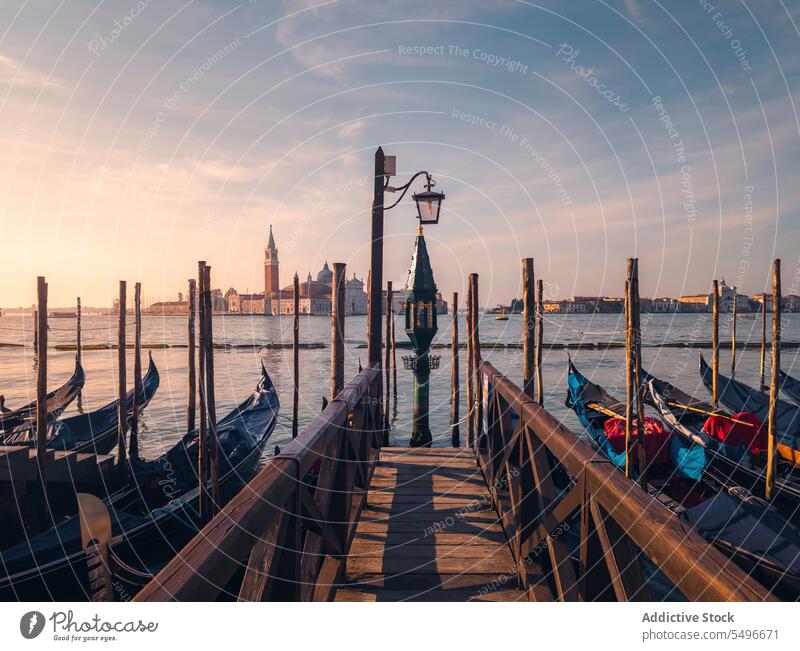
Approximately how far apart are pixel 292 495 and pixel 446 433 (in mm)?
15898

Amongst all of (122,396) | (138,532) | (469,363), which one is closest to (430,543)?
(469,363)

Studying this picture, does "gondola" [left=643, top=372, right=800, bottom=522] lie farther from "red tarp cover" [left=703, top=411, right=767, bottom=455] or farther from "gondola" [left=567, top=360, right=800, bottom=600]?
"gondola" [left=567, top=360, right=800, bottom=600]

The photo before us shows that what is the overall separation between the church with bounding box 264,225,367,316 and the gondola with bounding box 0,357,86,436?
102931 mm

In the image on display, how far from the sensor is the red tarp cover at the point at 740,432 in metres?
9.38

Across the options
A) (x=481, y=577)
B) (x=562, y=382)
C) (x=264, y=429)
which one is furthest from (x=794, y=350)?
(x=481, y=577)

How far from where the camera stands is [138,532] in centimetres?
668

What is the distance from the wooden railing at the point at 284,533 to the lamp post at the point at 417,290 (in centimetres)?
226

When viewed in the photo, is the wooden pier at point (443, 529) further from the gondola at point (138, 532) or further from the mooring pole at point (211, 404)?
the mooring pole at point (211, 404)

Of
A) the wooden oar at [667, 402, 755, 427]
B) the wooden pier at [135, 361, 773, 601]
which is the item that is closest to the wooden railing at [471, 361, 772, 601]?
the wooden pier at [135, 361, 773, 601]

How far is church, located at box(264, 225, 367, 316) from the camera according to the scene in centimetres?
Answer: 12244

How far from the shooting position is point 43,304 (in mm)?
9570

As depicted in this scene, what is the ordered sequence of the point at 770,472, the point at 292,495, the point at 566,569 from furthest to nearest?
the point at 770,472
the point at 566,569
the point at 292,495
